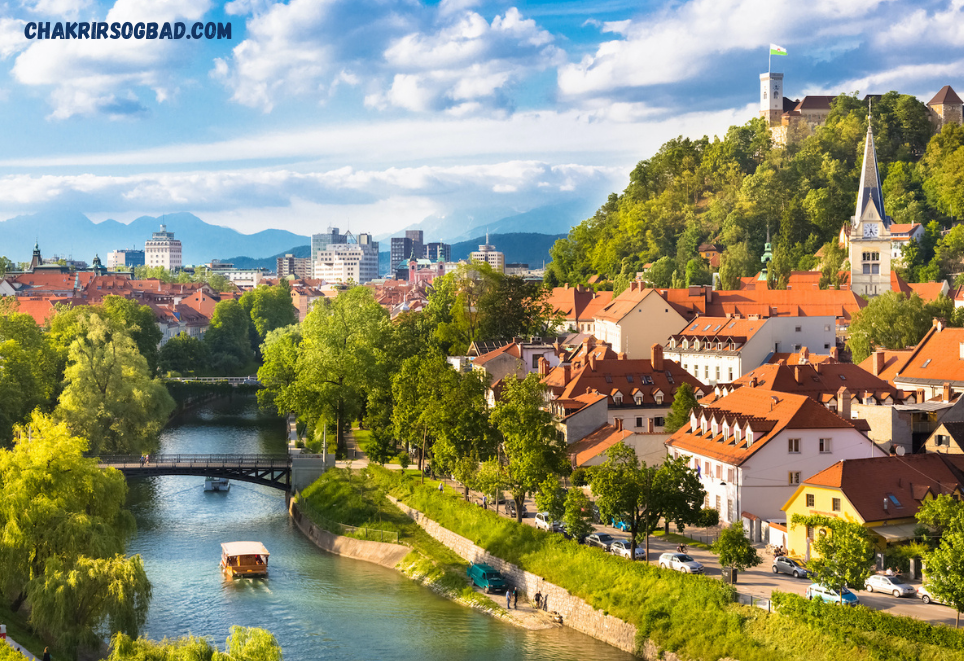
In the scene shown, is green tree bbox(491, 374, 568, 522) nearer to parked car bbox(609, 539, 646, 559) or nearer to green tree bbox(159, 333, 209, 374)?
parked car bbox(609, 539, 646, 559)

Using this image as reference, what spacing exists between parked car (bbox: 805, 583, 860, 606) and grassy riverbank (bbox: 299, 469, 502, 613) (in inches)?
439

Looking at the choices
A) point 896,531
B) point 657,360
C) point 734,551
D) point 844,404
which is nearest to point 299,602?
point 734,551

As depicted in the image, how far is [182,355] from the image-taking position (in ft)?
340

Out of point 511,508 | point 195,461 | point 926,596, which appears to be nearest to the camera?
point 926,596

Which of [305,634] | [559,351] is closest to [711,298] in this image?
[559,351]

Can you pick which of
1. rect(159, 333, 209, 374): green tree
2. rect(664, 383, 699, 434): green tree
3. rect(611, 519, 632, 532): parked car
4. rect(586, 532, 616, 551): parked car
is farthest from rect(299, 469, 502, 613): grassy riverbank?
rect(159, 333, 209, 374): green tree

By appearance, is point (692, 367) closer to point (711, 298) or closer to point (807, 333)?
point (807, 333)

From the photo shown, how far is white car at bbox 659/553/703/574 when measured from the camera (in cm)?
3434

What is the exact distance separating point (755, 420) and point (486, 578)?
11.4m

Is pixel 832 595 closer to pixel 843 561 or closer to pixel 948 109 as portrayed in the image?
pixel 843 561

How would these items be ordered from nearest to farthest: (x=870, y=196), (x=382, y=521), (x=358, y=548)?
1. (x=358, y=548)
2. (x=382, y=521)
3. (x=870, y=196)

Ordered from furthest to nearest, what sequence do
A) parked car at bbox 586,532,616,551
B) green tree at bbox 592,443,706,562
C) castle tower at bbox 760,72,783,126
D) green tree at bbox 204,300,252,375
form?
castle tower at bbox 760,72,783,126 → green tree at bbox 204,300,252,375 → parked car at bbox 586,532,616,551 → green tree at bbox 592,443,706,562

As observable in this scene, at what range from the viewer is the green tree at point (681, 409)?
48.9 m

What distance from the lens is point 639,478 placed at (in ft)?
120
